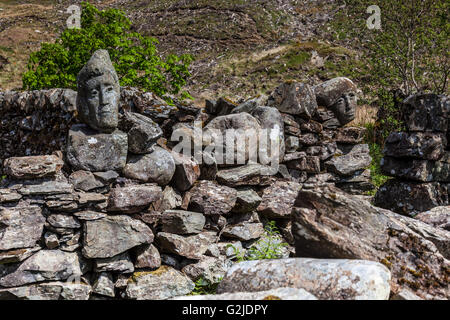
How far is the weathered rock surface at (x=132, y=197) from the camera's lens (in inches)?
185

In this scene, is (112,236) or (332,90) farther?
(332,90)

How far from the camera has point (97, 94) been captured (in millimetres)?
4719

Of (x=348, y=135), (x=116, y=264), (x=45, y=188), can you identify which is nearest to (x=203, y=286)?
(x=116, y=264)

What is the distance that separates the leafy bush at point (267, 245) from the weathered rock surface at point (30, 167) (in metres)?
2.79

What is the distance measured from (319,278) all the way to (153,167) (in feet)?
10.3

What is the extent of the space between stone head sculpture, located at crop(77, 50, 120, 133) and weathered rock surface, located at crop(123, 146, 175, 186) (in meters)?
0.62

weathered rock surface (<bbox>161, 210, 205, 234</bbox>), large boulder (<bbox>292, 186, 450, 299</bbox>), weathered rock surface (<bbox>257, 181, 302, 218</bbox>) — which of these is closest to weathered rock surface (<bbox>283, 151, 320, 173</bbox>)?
weathered rock surface (<bbox>257, 181, 302, 218</bbox>)

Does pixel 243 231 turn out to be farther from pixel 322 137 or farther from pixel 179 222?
pixel 322 137

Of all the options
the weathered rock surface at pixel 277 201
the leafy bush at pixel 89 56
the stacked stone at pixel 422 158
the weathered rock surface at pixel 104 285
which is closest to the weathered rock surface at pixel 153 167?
the weathered rock surface at pixel 104 285

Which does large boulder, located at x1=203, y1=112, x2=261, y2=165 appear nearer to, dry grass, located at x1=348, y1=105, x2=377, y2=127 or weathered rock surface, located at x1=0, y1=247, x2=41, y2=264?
weathered rock surface, located at x1=0, y1=247, x2=41, y2=264

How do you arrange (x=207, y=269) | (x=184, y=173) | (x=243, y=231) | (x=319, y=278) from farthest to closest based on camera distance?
(x=243, y=231) < (x=184, y=173) < (x=207, y=269) < (x=319, y=278)

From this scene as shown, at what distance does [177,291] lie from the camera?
15.6ft

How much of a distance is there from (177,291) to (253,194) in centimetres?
206

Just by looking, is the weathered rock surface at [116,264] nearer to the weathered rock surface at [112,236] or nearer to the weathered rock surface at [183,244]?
the weathered rock surface at [112,236]
